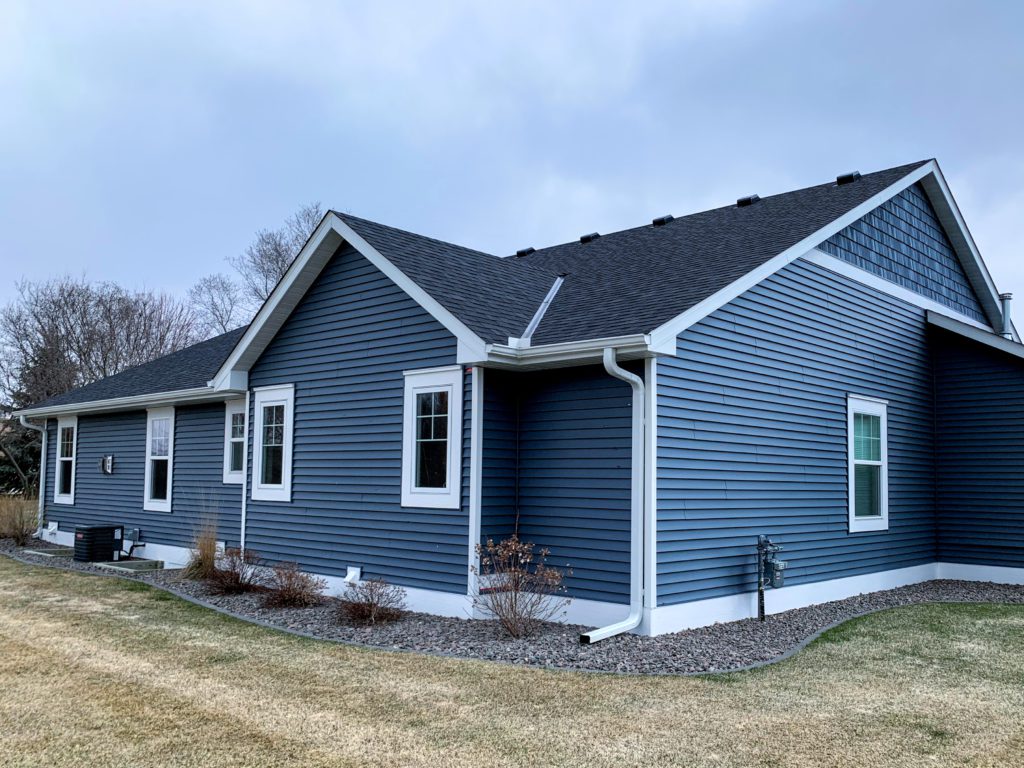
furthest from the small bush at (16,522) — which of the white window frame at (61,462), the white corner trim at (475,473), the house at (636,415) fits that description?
the white corner trim at (475,473)

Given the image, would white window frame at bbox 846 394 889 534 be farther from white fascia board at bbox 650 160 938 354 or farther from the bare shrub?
the bare shrub

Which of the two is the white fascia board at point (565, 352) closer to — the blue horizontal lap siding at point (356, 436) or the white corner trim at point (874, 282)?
the blue horizontal lap siding at point (356, 436)

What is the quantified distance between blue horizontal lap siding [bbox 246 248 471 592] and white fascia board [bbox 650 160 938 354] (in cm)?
217

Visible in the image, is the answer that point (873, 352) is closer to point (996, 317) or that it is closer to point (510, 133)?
point (996, 317)

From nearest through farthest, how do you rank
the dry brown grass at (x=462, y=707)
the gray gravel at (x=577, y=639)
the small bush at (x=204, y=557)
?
the dry brown grass at (x=462, y=707)
the gray gravel at (x=577, y=639)
the small bush at (x=204, y=557)

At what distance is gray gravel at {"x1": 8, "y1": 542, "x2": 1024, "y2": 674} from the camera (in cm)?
700

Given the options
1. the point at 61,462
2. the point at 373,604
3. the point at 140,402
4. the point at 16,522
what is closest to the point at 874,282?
the point at 373,604

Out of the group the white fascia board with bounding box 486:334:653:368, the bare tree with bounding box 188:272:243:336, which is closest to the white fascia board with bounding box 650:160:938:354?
the white fascia board with bounding box 486:334:653:368

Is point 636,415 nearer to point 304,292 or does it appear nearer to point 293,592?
point 293,592

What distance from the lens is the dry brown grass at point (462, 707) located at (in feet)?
15.5

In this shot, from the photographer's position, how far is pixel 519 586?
27.0ft

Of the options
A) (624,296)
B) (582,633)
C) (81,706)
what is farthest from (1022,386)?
(81,706)

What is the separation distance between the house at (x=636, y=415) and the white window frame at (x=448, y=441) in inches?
1.0

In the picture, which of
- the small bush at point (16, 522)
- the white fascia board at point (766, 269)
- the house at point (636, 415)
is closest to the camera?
the white fascia board at point (766, 269)
